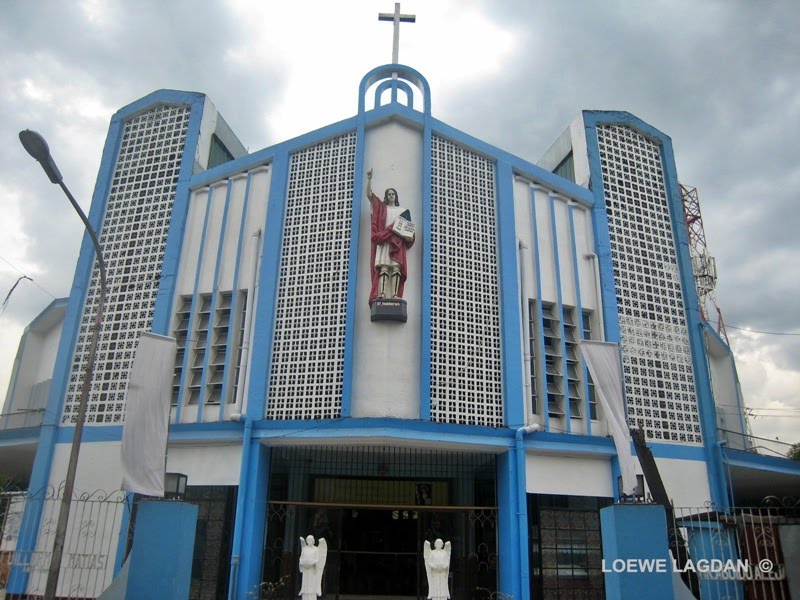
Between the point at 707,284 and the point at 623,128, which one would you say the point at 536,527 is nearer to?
the point at 623,128

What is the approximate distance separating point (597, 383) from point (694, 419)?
891cm

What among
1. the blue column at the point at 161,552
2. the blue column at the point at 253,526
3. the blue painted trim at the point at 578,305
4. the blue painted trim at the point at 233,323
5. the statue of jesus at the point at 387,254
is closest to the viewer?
the blue column at the point at 161,552

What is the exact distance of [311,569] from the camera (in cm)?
1409

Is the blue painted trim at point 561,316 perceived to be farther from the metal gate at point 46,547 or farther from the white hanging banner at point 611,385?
the metal gate at point 46,547

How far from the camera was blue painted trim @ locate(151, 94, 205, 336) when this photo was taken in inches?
694

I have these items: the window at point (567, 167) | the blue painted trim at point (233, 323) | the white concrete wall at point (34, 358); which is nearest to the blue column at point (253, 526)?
the blue painted trim at point (233, 323)

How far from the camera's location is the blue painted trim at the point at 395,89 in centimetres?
1877

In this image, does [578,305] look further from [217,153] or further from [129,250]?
[129,250]

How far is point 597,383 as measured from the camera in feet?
33.9

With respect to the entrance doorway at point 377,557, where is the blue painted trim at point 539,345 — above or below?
above

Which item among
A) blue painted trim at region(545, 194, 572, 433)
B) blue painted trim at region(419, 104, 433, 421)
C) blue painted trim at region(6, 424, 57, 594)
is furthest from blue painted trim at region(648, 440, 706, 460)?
blue painted trim at region(6, 424, 57, 594)

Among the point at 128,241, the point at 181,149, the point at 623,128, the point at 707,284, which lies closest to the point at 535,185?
the point at 623,128

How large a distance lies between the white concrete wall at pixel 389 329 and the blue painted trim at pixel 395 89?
143 centimetres

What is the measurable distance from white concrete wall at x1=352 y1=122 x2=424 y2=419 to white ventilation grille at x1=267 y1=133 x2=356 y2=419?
0.42 metres
